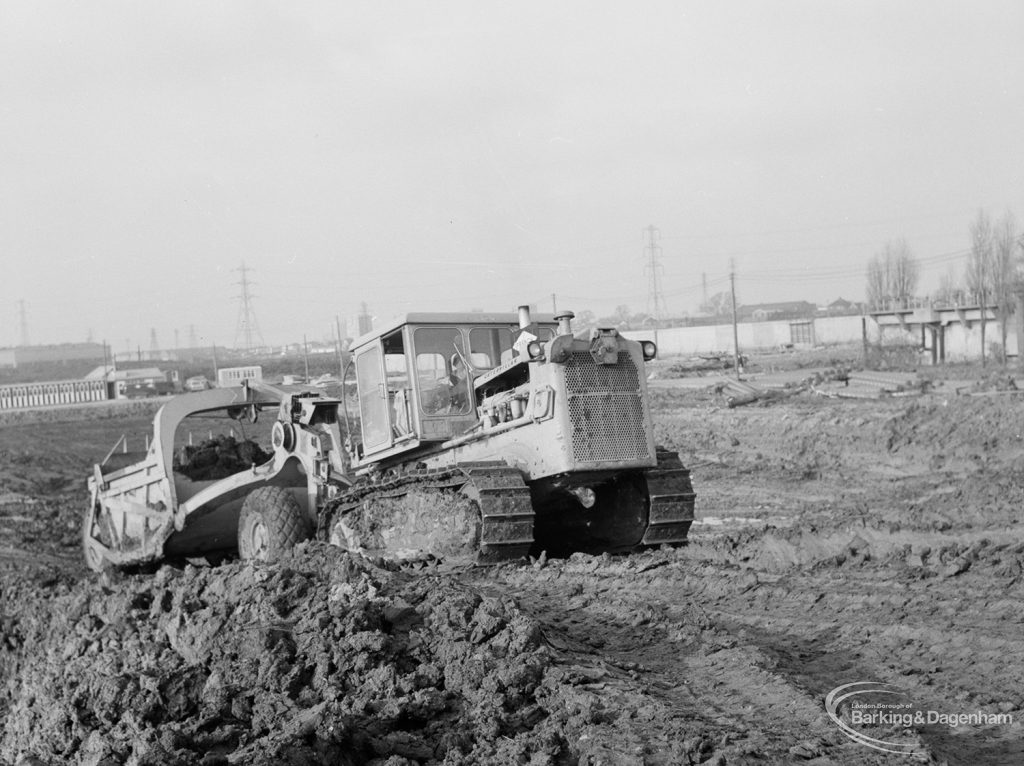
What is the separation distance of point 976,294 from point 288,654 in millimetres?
46001

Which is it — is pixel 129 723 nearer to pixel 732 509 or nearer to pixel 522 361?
pixel 522 361

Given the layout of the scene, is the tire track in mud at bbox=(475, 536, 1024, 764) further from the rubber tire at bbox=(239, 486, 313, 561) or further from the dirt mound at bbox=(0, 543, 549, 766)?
the rubber tire at bbox=(239, 486, 313, 561)

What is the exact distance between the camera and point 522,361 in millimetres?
9812

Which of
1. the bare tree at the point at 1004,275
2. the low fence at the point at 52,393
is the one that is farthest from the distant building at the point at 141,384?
the bare tree at the point at 1004,275

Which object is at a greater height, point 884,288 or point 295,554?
point 884,288

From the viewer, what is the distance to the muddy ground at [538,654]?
5.11m

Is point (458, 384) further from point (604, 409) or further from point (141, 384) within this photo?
point (141, 384)

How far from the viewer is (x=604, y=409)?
9.77 metres

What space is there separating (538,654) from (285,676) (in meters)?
1.37

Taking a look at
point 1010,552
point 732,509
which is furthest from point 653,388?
point 1010,552

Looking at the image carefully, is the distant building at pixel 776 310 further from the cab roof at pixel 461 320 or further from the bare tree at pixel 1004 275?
the cab roof at pixel 461 320

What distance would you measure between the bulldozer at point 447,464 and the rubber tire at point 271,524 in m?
0.02

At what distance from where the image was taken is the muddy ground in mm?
5105

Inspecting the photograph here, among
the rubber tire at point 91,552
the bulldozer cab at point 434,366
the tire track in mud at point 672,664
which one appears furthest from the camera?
the rubber tire at point 91,552
